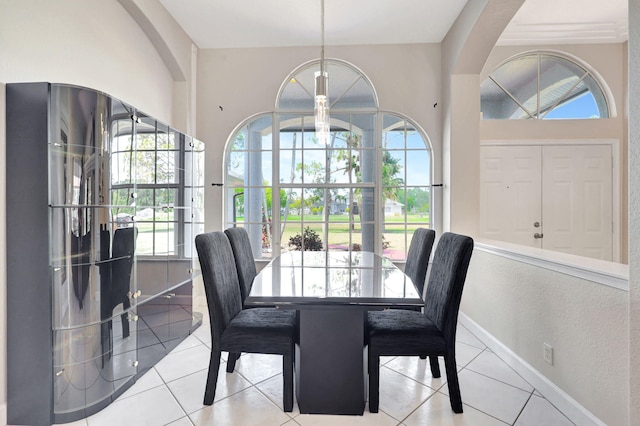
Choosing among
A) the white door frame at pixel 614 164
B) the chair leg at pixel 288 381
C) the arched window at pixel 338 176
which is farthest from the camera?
the arched window at pixel 338 176

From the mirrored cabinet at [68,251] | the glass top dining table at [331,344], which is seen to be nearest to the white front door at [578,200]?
the glass top dining table at [331,344]

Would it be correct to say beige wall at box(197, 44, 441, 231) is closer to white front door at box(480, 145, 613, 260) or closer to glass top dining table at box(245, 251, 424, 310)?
white front door at box(480, 145, 613, 260)

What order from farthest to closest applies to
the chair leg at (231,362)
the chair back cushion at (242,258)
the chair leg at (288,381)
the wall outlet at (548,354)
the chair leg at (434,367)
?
the chair back cushion at (242,258) → the chair leg at (231,362) → the chair leg at (434,367) → the wall outlet at (548,354) → the chair leg at (288,381)

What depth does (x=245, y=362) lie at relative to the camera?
2.37 meters

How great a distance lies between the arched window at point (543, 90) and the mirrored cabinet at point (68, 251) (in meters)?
3.95

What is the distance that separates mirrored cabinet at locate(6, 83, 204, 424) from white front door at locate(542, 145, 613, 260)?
434 centimetres

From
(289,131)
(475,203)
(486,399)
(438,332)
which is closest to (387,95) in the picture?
(289,131)

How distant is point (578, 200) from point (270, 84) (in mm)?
3977

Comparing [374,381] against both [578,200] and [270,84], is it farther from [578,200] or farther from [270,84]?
[578,200]

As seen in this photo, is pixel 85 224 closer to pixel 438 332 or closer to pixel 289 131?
pixel 438 332

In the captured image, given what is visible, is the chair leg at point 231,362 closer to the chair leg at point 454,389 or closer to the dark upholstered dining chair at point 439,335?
the dark upholstered dining chair at point 439,335

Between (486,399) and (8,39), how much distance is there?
3.47m

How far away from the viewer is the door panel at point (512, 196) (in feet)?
12.2

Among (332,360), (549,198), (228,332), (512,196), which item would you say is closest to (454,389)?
(332,360)
